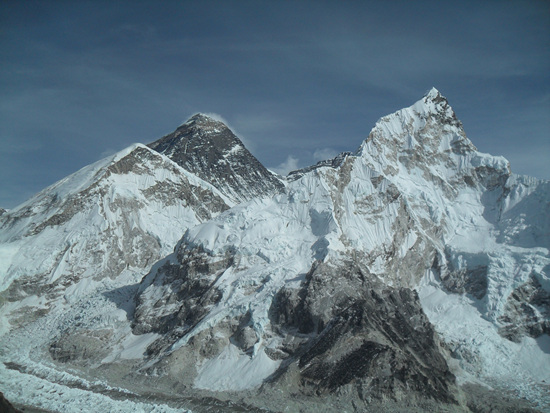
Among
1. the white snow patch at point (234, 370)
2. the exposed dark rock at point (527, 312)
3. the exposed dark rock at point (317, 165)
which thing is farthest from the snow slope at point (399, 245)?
the exposed dark rock at point (317, 165)

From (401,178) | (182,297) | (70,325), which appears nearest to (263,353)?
(182,297)

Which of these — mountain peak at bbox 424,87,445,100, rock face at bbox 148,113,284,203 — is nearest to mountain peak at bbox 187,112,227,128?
rock face at bbox 148,113,284,203

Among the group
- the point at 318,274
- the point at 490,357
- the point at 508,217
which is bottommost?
the point at 490,357

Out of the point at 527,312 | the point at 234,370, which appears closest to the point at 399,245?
the point at 527,312

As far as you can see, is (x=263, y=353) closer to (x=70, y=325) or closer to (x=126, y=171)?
(x=70, y=325)

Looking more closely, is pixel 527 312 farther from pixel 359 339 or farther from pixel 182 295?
pixel 182 295

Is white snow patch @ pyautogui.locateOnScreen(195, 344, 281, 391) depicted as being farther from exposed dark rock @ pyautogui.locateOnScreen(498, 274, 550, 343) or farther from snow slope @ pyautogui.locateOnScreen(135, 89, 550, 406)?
exposed dark rock @ pyautogui.locateOnScreen(498, 274, 550, 343)
